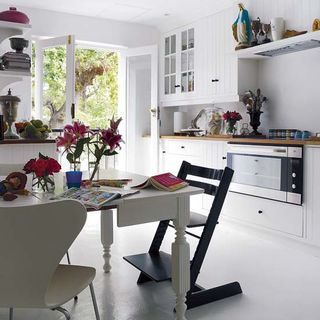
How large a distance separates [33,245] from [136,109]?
15.5 feet

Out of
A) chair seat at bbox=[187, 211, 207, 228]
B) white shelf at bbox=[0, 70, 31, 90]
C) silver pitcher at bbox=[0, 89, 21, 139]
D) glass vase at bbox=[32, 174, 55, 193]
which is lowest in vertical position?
chair seat at bbox=[187, 211, 207, 228]

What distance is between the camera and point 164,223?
276cm

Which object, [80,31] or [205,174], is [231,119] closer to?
[205,174]

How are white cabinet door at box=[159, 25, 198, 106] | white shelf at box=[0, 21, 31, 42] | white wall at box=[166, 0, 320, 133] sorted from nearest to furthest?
white shelf at box=[0, 21, 31, 42] → white wall at box=[166, 0, 320, 133] → white cabinet door at box=[159, 25, 198, 106]

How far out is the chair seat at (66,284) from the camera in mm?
1510

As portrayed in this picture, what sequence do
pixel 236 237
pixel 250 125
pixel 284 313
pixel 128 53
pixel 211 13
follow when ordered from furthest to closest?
pixel 128 53, pixel 211 13, pixel 250 125, pixel 236 237, pixel 284 313

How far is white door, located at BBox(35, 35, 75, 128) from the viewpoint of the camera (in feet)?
16.4

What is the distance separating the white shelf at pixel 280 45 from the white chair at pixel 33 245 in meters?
2.89

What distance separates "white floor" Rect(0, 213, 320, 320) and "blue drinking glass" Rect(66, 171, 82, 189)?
754mm

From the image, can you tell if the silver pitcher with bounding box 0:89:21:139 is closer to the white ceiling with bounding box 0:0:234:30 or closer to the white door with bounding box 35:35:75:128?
the white door with bounding box 35:35:75:128

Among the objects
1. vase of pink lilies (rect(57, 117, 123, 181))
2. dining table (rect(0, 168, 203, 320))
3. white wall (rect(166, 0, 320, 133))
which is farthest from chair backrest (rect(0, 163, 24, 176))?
white wall (rect(166, 0, 320, 133))

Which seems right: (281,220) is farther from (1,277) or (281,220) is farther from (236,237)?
(1,277)

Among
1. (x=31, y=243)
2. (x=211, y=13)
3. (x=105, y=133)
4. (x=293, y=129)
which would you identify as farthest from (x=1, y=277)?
(x=211, y=13)

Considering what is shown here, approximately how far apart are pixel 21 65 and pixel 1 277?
2520 millimetres
